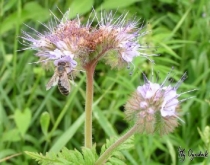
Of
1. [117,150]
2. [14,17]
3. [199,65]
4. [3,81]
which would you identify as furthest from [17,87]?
[117,150]

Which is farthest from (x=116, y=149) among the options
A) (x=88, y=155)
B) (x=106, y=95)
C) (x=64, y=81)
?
(x=106, y=95)

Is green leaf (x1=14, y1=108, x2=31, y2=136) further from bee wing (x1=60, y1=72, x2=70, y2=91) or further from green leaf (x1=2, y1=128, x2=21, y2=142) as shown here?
bee wing (x1=60, y1=72, x2=70, y2=91)

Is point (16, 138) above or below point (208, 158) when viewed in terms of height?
above

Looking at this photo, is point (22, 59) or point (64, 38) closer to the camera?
point (64, 38)

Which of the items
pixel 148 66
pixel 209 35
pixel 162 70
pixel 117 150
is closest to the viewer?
Result: pixel 117 150

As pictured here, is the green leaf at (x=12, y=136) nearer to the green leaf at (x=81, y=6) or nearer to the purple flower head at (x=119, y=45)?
the green leaf at (x=81, y=6)

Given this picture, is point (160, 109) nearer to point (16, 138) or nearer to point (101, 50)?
point (101, 50)

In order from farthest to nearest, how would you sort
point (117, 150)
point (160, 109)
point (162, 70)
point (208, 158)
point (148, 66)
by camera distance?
1. point (148, 66)
2. point (162, 70)
3. point (208, 158)
4. point (117, 150)
5. point (160, 109)
